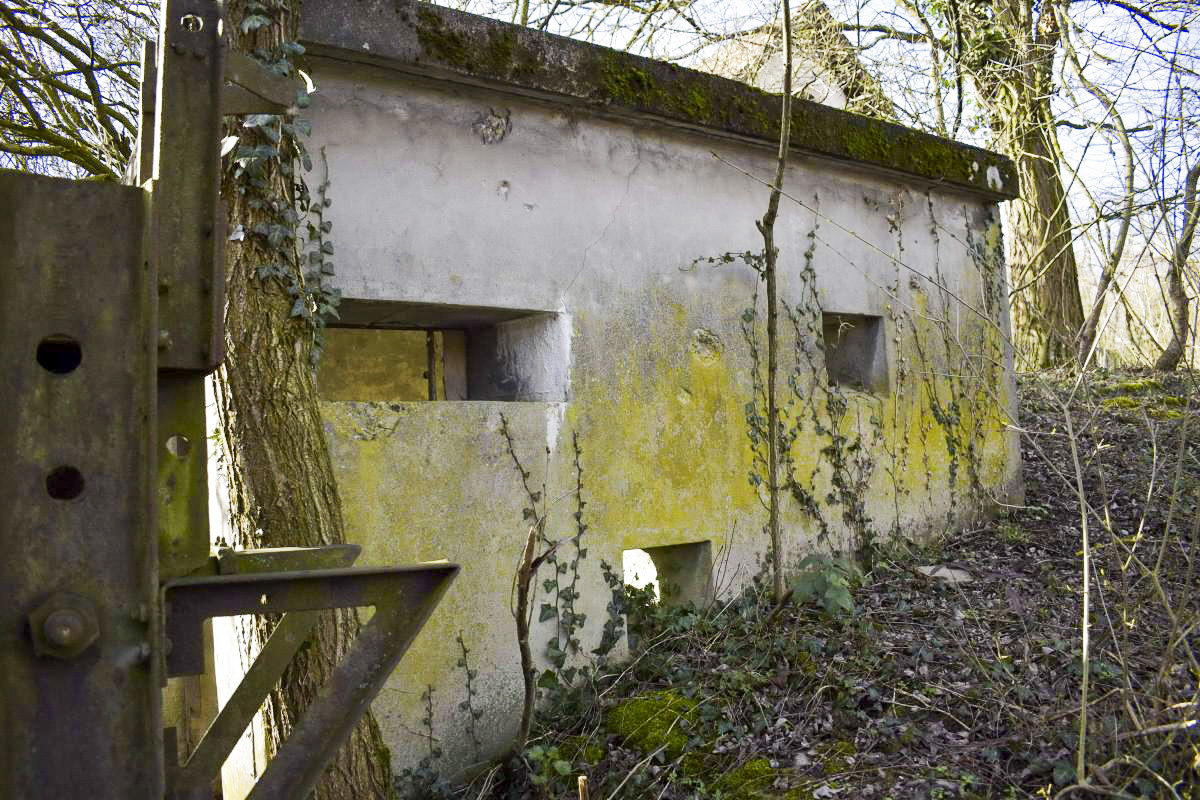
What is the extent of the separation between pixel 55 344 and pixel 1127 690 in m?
3.42

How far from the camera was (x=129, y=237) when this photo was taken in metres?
1.29

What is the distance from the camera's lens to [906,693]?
13.4 ft

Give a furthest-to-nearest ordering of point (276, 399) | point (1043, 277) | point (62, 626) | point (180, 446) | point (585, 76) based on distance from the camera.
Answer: point (1043, 277) → point (585, 76) → point (276, 399) → point (180, 446) → point (62, 626)

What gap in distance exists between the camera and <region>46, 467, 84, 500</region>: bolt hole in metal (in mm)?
1216

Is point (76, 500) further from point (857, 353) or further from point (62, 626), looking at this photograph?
point (857, 353)

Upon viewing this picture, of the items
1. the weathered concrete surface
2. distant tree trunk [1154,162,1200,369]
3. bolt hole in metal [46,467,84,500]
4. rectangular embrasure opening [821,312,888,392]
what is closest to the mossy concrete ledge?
the weathered concrete surface

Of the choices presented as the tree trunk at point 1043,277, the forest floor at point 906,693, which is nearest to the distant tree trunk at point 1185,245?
the forest floor at point 906,693

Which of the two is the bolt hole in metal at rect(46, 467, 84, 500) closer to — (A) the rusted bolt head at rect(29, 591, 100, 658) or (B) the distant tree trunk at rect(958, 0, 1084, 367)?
(A) the rusted bolt head at rect(29, 591, 100, 658)

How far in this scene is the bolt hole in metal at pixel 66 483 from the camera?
3.99 feet

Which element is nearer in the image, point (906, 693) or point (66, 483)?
point (66, 483)

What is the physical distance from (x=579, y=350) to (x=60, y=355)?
3331mm

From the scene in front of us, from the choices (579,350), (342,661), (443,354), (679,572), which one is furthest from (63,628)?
(679,572)

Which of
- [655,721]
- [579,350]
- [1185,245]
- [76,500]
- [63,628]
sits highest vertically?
[1185,245]

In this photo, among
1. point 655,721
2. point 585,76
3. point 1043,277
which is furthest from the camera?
point 1043,277
